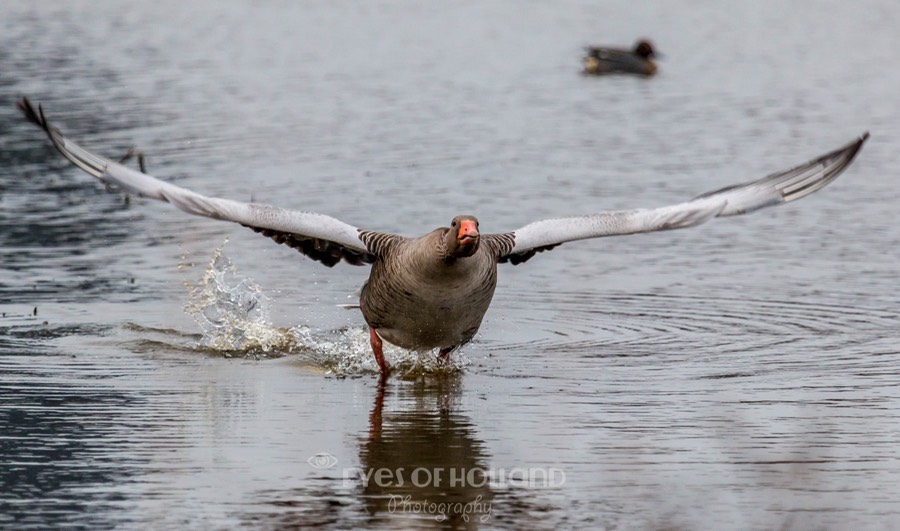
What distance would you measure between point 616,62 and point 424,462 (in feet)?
60.1

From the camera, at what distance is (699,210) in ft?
30.9

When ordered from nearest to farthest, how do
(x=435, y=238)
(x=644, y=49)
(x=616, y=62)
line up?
(x=435, y=238) < (x=616, y=62) < (x=644, y=49)

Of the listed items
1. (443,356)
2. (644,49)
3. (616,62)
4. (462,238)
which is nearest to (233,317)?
(443,356)

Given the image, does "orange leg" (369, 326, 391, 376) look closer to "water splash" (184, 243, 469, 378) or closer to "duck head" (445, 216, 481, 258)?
"water splash" (184, 243, 469, 378)

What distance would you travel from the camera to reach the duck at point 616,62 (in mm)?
25422

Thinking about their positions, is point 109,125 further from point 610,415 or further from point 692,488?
point 692,488

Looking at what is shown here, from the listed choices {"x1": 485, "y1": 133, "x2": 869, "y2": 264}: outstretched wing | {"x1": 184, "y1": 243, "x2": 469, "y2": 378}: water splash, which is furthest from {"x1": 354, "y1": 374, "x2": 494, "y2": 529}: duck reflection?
{"x1": 485, "y1": 133, "x2": 869, "y2": 264}: outstretched wing

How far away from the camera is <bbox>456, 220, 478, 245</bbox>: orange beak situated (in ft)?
28.1

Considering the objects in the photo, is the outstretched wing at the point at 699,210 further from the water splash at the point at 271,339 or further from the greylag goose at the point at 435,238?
the water splash at the point at 271,339

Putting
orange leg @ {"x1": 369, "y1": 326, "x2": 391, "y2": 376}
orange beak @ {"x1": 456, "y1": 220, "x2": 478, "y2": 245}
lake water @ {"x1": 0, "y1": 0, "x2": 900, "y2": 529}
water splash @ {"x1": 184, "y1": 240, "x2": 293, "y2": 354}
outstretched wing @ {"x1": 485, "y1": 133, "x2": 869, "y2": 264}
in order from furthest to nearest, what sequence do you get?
water splash @ {"x1": 184, "y1": 240, "x2": 293, "y2": 354} → orange leg @ {"x1": 369, "y1": 326, "x2": 391, "y2": 376} → outstretched wing @ {"x1": 485, "y1": 133, "x2": 869, "y2": 264} → orange beak @ {"x1": 456, "y1": 220, "x2": 478, "y2": 245} → lake water @ {"x1": 0, "y1": 0, "x2": 900, "y2": 529}

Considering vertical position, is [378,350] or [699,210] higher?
[699,210]

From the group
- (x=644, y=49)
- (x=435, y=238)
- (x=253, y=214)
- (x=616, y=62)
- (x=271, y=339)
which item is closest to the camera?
(x=435, y=238)

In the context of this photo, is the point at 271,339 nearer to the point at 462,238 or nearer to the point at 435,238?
the point at 435,238

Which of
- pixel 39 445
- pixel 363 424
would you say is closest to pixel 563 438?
pixel 363 424
